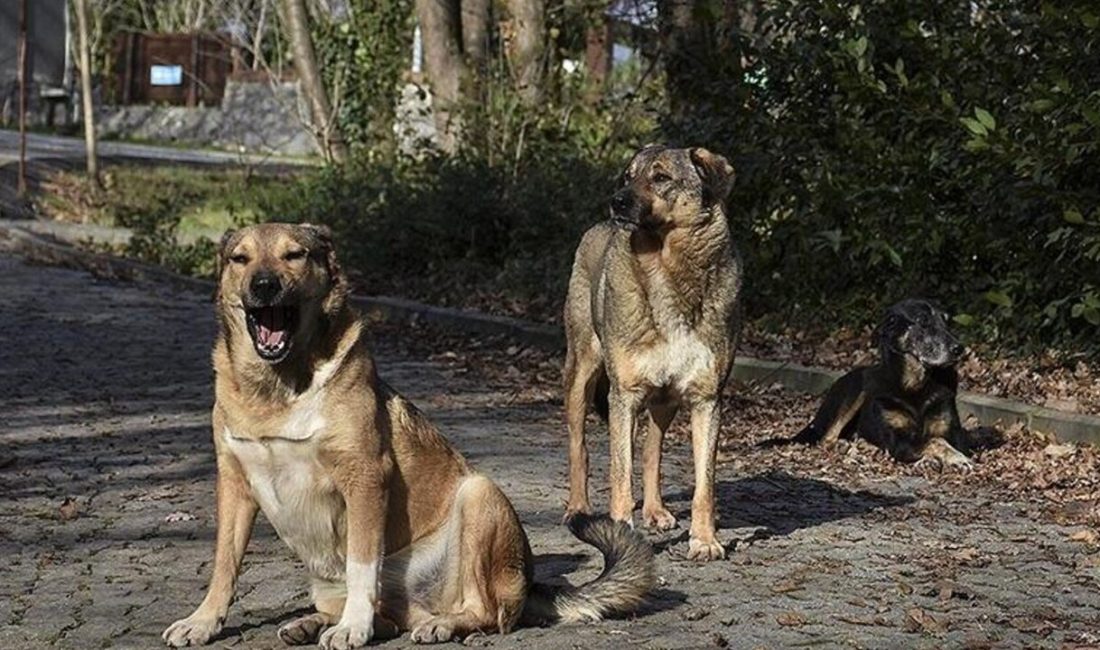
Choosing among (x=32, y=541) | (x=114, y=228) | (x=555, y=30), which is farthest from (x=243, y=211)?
(x=32, y=541)

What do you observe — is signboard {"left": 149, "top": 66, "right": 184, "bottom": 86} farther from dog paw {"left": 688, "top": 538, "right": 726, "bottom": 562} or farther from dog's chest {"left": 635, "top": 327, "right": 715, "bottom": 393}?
dog paw {"left": 688, "top": 538, "right": 726, "bottom": 562}

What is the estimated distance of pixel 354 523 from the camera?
646 cm

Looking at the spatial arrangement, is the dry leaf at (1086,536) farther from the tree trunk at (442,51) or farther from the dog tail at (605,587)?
the tree trunk at (442,51)

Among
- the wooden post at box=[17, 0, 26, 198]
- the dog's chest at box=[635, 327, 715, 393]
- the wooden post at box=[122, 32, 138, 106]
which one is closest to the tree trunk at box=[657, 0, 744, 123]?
the dog's chest at box=[635, 327, 715, 393]

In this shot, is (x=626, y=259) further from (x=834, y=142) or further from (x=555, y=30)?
(x=555, y=30)

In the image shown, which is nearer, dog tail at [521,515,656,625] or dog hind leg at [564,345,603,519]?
dog tail at [521,515,656,625]

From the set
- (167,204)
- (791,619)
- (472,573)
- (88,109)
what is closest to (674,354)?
(791,619)

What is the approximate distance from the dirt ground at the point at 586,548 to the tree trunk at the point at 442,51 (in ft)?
25.1

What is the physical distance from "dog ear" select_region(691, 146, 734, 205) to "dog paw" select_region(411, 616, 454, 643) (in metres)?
2.71

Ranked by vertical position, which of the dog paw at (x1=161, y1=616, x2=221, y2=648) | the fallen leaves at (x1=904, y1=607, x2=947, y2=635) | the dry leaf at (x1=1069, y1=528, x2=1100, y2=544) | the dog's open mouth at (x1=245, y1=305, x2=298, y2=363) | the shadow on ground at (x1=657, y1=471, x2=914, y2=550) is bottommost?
the shadow on ground at (x1=657, y1=471, x2=914, y2=550)

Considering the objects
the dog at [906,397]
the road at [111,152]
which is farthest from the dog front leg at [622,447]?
the road at [111,152]

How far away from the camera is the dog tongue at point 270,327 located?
21.5ft

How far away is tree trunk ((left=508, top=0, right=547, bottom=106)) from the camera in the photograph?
21094 mm

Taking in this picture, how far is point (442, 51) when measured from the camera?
22.5m
